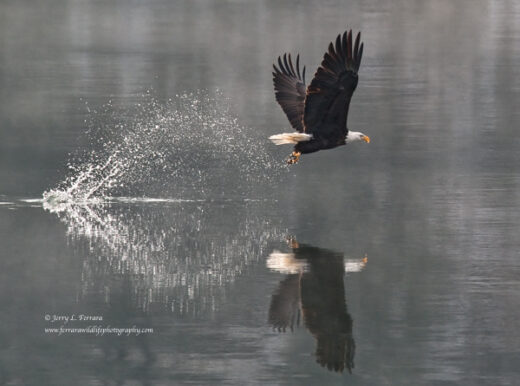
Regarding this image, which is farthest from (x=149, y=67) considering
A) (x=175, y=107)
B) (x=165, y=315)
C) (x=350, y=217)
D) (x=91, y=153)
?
(x=165, y=315)

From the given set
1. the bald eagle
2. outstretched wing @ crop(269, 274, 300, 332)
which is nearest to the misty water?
outstretched wing @ crop(269, 274, 300, 332)

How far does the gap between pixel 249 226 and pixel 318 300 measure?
9.41ft

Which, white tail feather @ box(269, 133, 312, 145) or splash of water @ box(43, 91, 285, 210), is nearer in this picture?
white tail feather @ box(269, 133, 312, 145)

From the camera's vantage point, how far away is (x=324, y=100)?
13500 millimetres

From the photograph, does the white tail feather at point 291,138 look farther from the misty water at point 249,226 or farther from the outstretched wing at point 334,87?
the misty water at point 249,226

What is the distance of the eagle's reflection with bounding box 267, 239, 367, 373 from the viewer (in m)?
9.07

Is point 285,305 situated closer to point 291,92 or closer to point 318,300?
point 318,300

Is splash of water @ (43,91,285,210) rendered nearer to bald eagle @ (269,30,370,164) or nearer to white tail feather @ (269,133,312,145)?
bald eagle @ (269,30,370,164)

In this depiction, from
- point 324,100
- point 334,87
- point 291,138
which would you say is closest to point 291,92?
point 291,138

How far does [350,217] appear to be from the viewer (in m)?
13.4

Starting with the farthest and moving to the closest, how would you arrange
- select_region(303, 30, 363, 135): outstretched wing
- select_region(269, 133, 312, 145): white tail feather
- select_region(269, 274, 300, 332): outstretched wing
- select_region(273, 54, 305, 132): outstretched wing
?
select_region(273, 54, 305, 132): outstretched wing
select_region(269, 133, 312, 145): white tail feather
select_region(303, 30, 363, 135): outstretched wing
select_region(269, 274, 300, 332): outstretched wing

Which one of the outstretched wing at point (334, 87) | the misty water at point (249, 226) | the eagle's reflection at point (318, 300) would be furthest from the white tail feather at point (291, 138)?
the eagle's reflection at point (318, 300)

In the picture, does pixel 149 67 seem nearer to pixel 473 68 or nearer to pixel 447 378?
pixel 473 68

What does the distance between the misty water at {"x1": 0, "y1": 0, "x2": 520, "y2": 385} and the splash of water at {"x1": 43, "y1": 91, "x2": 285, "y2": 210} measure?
0.17ft
